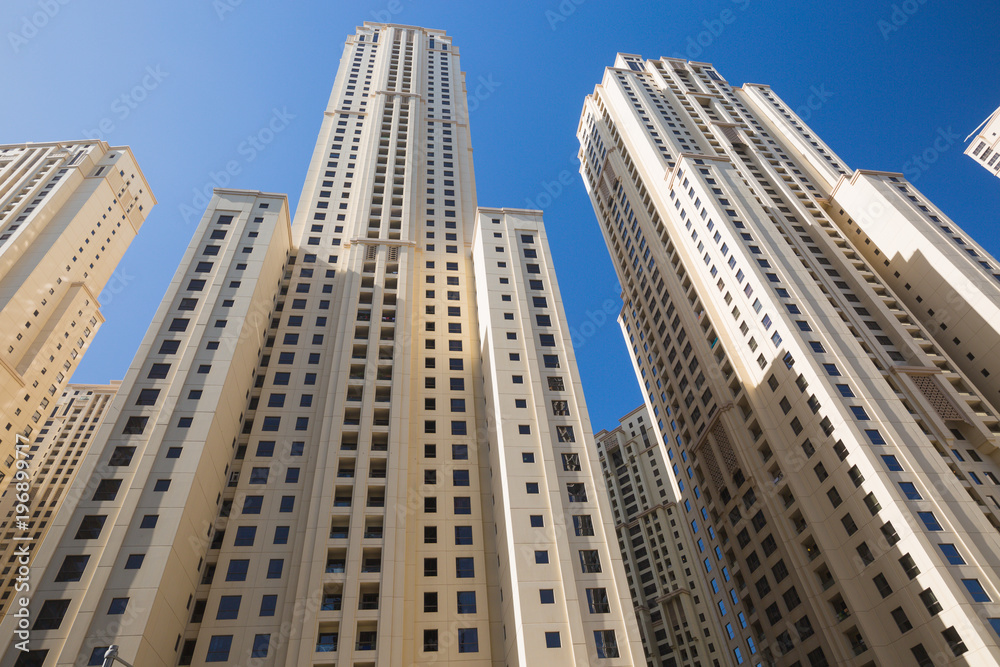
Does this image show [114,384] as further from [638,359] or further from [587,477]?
[587,477]

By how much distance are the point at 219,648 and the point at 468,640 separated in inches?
610

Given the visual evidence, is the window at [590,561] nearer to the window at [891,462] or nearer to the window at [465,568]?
the window at [465,568]

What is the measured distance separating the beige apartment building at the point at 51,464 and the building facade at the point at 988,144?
13396cm

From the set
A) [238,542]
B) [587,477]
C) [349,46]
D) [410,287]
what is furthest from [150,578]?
[349,46]

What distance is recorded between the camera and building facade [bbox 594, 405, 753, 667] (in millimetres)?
94375

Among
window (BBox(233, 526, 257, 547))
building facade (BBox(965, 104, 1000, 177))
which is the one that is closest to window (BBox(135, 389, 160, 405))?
window (BBox(233, 526, 257, 547))

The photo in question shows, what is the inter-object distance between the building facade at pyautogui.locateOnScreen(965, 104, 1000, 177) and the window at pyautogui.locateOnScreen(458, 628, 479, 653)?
95900 mm

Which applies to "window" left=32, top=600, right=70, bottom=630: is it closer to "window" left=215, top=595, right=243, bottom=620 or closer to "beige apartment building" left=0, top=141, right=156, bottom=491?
"window" left=215, top=595, right=243, bottom=620

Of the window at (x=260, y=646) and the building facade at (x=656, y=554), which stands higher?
the building facade at (x=656, y=554)

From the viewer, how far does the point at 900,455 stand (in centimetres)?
4531

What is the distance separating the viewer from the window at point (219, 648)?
3841 cm

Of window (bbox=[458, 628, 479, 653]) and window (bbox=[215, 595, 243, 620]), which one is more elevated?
window (bbox=[215, 595, 243, 620])

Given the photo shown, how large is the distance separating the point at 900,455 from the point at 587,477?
2274 centimetres

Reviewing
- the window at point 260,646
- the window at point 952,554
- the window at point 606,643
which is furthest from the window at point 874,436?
the window at point 260,646
